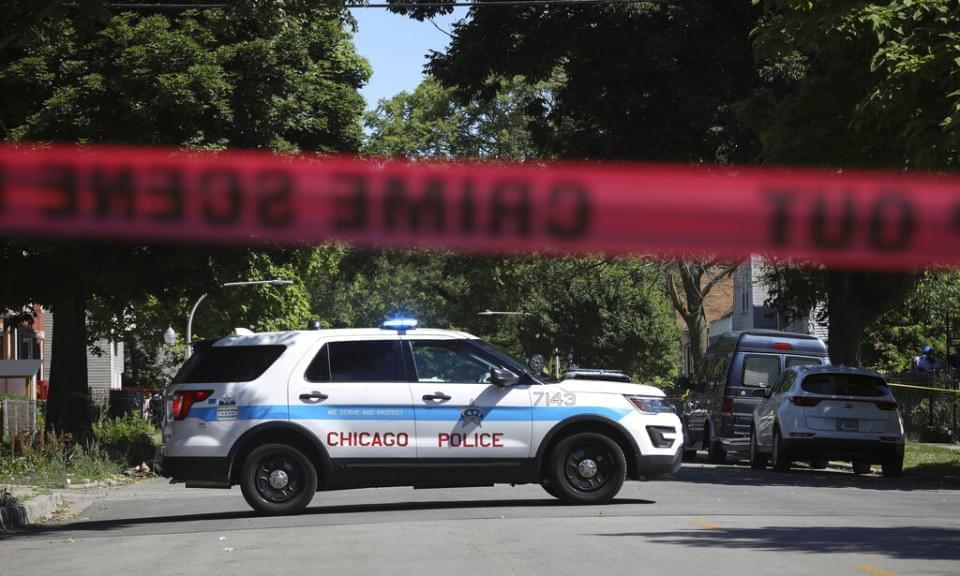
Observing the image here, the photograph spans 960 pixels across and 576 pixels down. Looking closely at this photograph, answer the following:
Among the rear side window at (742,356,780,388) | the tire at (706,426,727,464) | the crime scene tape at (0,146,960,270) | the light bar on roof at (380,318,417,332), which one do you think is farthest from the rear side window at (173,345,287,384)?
the tire at (706,426,727,464)

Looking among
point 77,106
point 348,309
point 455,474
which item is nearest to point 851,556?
point 455,474

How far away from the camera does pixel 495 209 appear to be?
8180 millimetres

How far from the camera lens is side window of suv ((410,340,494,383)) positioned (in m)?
15.8

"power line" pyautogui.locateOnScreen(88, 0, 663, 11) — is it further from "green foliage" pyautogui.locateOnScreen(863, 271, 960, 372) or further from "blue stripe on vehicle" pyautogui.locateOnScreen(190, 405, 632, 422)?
"green foliage" pyautogui.locateOnScreen(863, 271, 960, 372)

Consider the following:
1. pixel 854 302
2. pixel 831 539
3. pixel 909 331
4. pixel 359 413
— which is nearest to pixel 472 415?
Result: pixel 359 413

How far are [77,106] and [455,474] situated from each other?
1273cm

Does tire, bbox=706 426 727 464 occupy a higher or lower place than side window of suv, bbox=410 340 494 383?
lower

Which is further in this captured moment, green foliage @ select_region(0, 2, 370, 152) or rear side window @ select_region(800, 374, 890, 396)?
green foliage @ select_region(0, 2, 370, 152)

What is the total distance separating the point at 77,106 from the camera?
25.3 meters

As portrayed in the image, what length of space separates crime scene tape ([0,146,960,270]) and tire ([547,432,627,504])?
751 centimetres

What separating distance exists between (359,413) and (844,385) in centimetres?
989

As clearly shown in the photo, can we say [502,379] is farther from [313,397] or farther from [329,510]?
[329,510]

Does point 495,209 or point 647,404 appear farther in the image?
point 647,404

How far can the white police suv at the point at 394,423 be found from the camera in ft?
50.8
